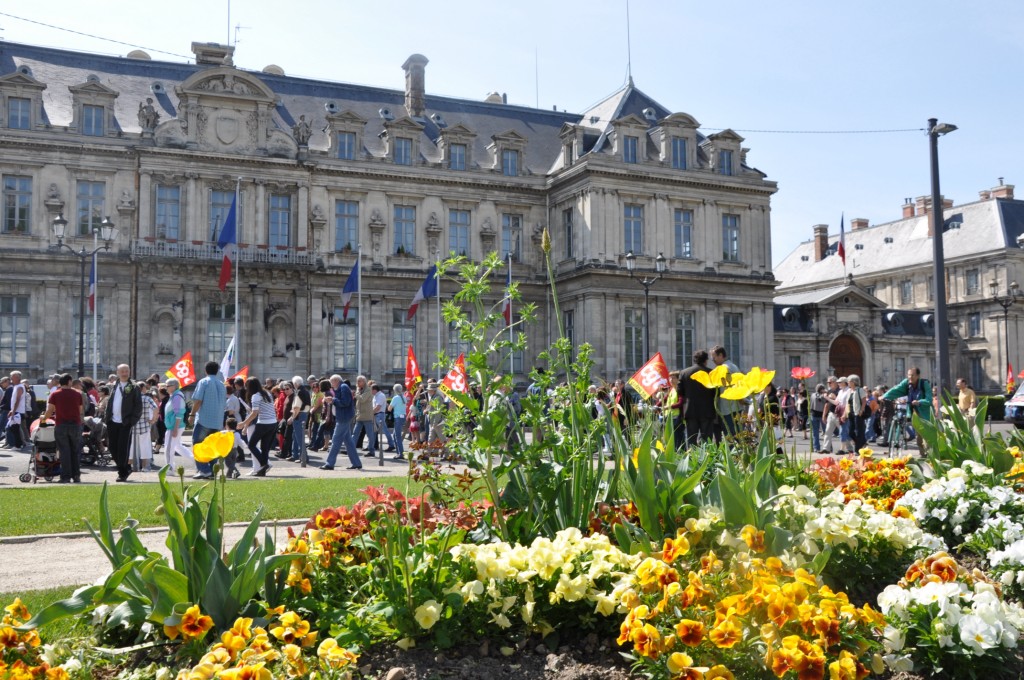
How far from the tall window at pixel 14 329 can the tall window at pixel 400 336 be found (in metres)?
13.7

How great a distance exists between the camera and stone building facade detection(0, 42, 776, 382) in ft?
119

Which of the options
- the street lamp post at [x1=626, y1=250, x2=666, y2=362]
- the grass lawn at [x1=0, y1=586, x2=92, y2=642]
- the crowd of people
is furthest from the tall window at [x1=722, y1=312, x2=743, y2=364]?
the grass lawn at [x1=0, y1=586, x2=92, y2=642]

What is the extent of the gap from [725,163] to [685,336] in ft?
27.5

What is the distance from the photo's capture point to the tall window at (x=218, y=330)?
123 feet

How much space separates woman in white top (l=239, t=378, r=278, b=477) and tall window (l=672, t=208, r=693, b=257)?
1139 inches

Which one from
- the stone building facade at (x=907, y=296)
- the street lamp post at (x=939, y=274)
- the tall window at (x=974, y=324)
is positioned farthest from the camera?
the tall window at (x=974, y=324)

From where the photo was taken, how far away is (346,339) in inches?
1570

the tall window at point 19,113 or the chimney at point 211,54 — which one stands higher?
the chimney at point 211,54

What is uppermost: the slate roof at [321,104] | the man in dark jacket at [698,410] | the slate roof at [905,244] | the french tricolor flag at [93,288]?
the slate roof at [321,104]

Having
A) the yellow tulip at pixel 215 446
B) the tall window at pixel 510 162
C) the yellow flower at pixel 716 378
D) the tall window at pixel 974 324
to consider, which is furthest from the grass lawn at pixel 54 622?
the tall window at pixel 974 324

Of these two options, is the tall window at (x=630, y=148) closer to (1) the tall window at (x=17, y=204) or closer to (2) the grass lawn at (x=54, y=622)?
(1) the tall window at (x=17, y=204)

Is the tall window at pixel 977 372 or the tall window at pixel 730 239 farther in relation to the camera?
the tall window at pixel 977 372

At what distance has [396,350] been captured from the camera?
133 ft

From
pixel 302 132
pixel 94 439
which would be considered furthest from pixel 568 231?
pixel 94 439
